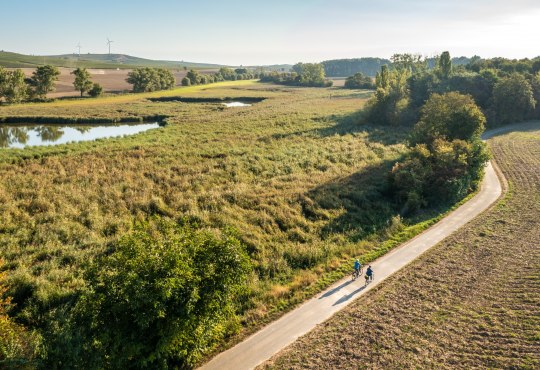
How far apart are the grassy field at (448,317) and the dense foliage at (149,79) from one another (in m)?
123

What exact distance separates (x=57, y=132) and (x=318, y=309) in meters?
68.3

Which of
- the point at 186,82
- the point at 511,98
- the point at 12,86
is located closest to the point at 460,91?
the point at 511,98

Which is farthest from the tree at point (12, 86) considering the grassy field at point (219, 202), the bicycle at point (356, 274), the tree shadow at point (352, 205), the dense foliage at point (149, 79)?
the bicycle at point (356, 274)

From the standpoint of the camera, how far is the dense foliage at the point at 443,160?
113ft

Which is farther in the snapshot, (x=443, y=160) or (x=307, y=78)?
(x=307, y=78)

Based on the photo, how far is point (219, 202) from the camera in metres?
31.8

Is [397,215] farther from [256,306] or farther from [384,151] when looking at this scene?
[384,151]

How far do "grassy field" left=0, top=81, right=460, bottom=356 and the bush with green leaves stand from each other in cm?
437

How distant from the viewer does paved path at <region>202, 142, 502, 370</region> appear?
15672mm

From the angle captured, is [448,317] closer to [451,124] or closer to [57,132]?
[451,124]

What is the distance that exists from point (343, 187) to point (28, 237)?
92.3 ft

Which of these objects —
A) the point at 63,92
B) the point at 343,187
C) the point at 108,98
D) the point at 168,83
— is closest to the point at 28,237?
the point at 343,187

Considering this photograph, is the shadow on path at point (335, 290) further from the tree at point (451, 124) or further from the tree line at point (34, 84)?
the tree line at point (34, 84)

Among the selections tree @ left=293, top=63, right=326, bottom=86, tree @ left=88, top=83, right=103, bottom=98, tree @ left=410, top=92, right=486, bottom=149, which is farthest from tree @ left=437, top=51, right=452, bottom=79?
tree @ left=88, top=83, right=103, bottom=98
